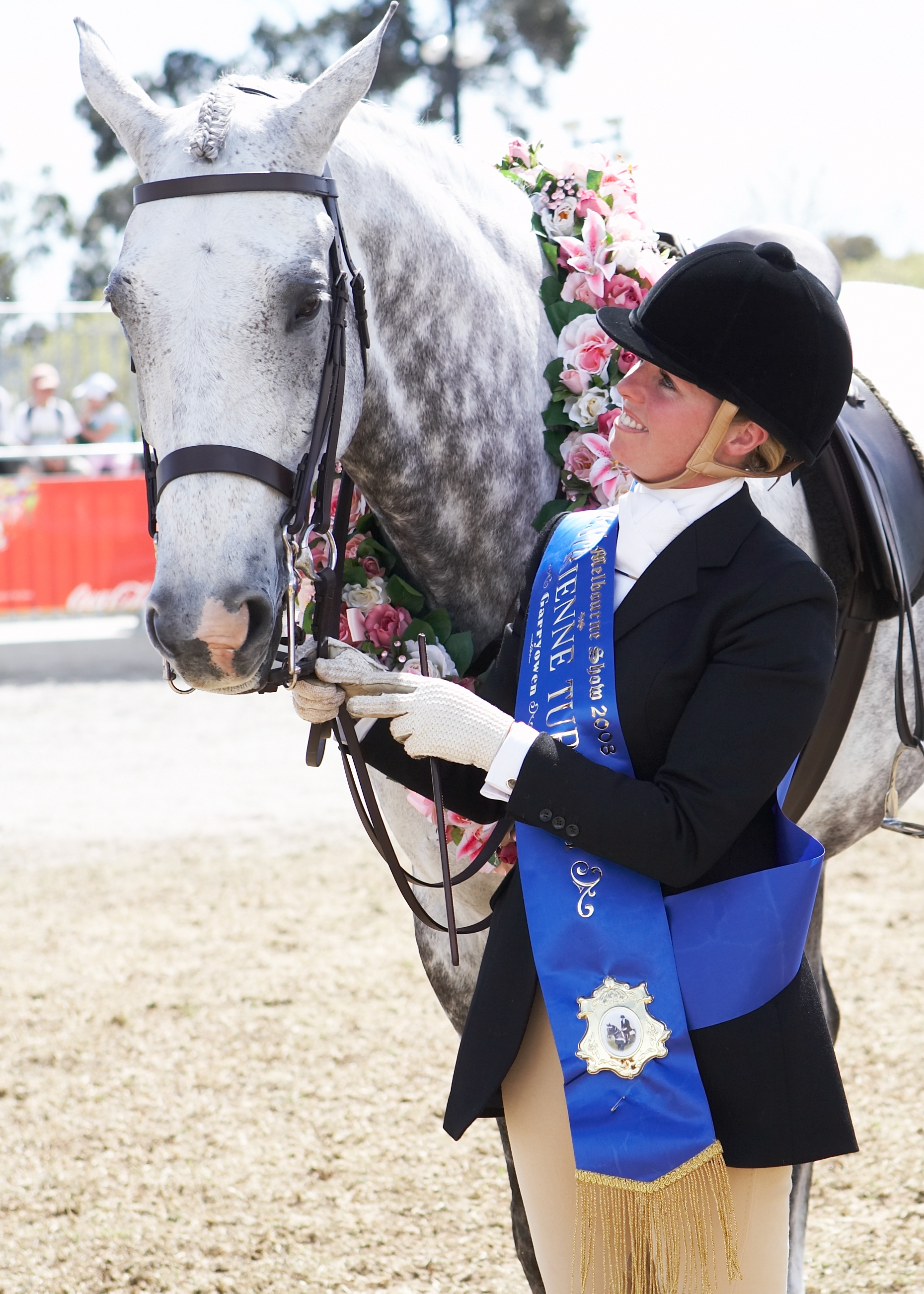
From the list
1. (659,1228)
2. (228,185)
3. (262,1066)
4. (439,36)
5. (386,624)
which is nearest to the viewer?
(659,1228)

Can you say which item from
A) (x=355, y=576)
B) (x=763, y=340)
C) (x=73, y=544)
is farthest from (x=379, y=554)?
(x=73, y=544)

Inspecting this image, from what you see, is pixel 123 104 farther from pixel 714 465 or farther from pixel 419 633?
pixel 714 465

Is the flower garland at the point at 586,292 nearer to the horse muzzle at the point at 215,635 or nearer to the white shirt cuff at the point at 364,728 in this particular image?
the white shirt cuff at the point at 364,728

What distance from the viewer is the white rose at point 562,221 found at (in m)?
2.43

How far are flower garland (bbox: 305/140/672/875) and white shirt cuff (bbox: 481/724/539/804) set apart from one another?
0.53 meters

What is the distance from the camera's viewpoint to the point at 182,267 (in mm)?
1659

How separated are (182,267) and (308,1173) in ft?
8.81

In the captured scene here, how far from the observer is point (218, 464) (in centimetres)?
162

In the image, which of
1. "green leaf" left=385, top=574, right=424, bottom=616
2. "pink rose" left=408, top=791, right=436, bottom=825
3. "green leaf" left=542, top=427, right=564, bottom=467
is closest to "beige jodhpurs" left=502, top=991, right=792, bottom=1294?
"pink rose" left=408, top=791, right=436, bottom=825

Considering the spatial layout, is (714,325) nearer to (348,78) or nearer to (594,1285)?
(348,78)

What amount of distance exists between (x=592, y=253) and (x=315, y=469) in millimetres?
913

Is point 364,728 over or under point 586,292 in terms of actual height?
under

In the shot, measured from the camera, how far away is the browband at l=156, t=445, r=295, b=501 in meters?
1.62

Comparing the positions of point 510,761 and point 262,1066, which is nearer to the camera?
point 510,761
